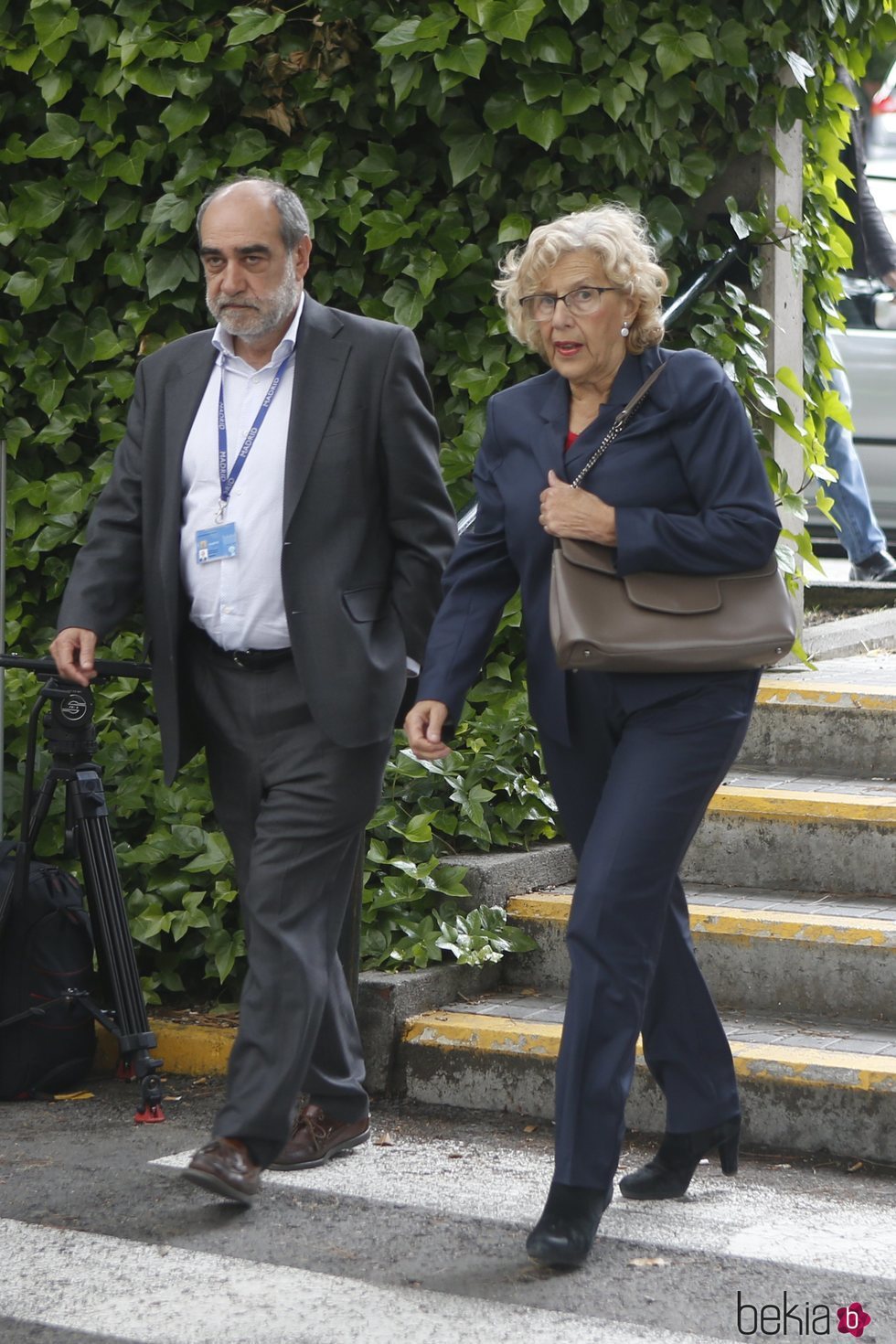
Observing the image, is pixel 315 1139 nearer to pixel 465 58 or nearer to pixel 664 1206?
pixel 664 1206

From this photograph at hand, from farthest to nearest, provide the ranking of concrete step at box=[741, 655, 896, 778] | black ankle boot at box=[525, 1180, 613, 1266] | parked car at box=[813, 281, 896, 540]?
parked car at box=[813, 281, 896, 540] < concrete step at box=[741, 655, 896, 778] < black ankle boot at box=[525, 1180, 613, 1266]

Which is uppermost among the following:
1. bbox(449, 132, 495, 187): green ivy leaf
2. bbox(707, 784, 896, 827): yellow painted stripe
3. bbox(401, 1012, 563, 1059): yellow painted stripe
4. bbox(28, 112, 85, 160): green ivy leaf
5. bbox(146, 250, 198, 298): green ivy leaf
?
bbox(28, 112, 85, 160): green ivy leaf

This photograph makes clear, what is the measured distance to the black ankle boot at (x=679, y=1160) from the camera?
161 inches

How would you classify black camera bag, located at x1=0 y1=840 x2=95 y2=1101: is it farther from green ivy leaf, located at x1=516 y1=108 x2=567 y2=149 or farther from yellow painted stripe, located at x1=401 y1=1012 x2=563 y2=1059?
green ivy leaf, located at x1=516 y1=108 x2=567 y2=149

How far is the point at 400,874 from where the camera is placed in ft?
17.6

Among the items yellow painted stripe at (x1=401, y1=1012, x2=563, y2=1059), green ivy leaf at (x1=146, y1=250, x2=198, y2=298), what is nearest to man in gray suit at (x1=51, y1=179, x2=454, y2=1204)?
yellow painted stripe at (x1=401, y1=1012, x2=563, y2=1059)

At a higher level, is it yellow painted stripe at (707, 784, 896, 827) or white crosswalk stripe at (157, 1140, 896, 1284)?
yellow painted stripe at (707, 784, 896, 827)

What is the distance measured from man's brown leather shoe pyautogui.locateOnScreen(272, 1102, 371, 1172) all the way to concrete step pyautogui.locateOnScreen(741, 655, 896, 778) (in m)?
2.11

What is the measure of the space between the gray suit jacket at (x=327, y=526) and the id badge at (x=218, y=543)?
0.23ft

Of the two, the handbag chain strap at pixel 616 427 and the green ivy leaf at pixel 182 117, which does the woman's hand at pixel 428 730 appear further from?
the green ivy leaf at pixel 182 117

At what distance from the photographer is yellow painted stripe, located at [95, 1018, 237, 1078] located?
5.16 metres

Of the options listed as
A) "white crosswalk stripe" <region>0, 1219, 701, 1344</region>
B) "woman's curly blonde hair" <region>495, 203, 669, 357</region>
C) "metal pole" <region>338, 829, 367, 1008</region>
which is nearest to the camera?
"white crosswalk stripe" <region>0, 1219, 701, 1344</region>

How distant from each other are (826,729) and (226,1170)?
2738mm

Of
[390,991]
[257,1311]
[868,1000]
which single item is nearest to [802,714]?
[868,1000]
